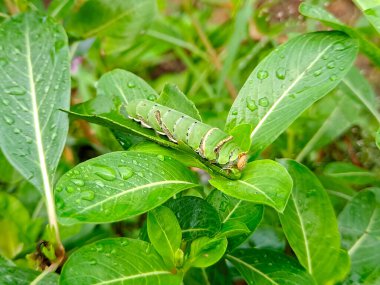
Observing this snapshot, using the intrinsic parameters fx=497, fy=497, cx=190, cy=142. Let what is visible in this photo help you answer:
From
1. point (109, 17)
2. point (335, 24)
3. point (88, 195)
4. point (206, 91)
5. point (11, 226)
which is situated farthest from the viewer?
point (206, 91)

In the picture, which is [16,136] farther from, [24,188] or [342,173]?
[342,173]

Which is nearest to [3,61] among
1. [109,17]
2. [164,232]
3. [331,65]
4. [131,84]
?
[131,84]

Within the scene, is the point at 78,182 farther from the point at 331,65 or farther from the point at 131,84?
→ the point at 331,65

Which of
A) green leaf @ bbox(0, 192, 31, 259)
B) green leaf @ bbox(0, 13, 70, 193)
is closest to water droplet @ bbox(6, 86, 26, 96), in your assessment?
green leaf @ bbox(0, 13, 70, 193)

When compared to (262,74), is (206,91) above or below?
below

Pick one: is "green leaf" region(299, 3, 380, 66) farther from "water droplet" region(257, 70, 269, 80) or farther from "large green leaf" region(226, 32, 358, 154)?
"water droplet" region(257, 70, 269, 80)

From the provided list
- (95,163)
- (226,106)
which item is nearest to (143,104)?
(95,163)
